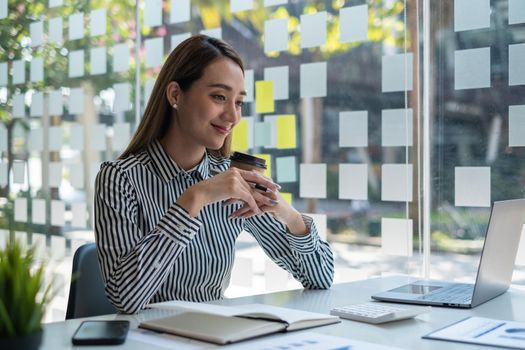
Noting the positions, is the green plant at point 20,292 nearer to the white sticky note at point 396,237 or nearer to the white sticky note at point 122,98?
the white sticky note at point 396,237

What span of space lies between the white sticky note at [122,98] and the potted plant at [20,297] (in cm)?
274

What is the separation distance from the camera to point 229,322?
1.41m

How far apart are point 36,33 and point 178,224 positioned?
113 inches

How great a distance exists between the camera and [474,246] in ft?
8.57

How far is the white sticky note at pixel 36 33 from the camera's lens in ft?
13.8

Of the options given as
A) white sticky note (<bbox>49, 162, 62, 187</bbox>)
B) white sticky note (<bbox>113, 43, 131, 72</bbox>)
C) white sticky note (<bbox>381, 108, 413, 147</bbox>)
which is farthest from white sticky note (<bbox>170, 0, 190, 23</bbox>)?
white sticky note (<bbox>381, 108, 413, 147</bbox>)

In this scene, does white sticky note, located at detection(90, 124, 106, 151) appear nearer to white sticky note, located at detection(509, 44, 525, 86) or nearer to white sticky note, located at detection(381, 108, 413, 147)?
white sticky note, located at detection(381, 108, 413, 147)

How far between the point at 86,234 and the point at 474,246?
7.67 feet

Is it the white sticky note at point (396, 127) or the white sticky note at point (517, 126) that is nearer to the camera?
the white sticky note at point (517, 126)

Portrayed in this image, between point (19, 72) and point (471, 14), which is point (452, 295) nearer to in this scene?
point (471, 14)

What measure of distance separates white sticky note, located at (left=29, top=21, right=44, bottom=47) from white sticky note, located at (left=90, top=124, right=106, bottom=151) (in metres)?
0.74

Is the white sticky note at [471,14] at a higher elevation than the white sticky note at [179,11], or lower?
lower

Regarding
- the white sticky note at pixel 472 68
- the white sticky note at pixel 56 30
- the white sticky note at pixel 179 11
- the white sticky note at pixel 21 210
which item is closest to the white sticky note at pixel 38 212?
the white sticky note at pixel 21 210

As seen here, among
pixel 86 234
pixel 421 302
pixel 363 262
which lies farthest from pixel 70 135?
pixel 421 302
